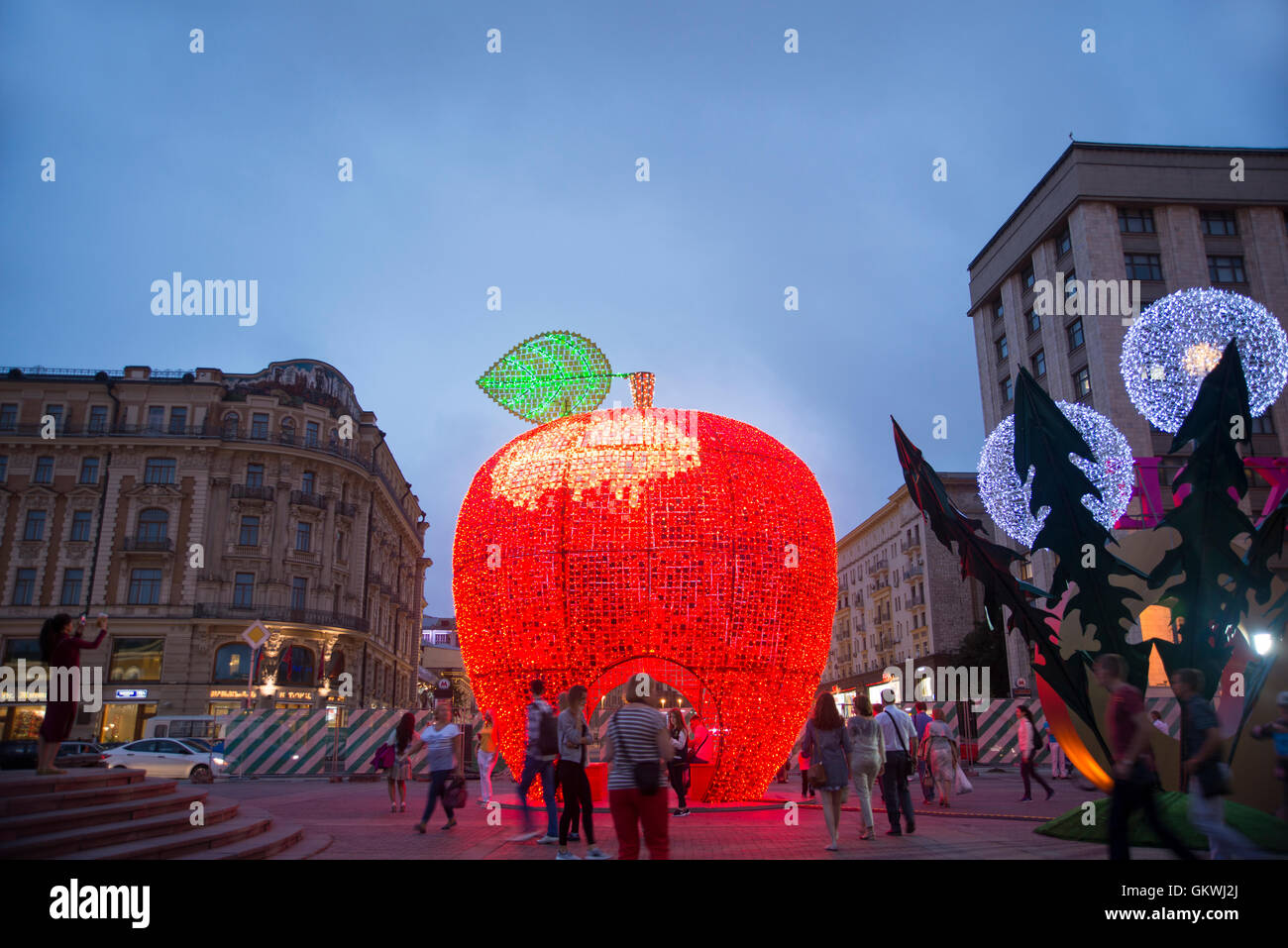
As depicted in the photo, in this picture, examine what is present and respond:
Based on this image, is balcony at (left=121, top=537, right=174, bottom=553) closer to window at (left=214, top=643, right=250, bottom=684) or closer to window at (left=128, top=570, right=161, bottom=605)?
window at (left=128, top=570, right=161, bottom=605)

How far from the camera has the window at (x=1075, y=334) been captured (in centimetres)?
3828

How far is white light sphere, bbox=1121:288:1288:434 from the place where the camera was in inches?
442

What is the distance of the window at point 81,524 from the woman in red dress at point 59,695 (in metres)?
38.1

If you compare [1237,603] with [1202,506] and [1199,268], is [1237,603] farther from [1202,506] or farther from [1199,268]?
[1199,268]

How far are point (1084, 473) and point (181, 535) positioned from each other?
3949 cm

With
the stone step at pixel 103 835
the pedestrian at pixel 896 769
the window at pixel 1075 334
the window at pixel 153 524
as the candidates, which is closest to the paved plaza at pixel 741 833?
the pedestrian at pixel 896 769

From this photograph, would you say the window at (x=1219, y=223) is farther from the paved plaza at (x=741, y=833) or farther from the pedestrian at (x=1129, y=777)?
the pedestrian at (x=1129, y=777)

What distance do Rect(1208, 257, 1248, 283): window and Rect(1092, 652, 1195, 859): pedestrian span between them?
128 ft

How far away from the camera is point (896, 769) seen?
9430 mm

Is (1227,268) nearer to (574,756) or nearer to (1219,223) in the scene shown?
(1219,223)

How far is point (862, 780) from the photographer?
873cm

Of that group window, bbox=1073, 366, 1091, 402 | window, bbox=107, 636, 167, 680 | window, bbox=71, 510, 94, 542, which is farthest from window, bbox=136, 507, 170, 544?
window, bbox=1073, 366, 1091, 402

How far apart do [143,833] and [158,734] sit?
22846 mm
